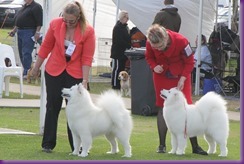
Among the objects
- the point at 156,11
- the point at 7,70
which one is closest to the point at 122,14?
the point at 156,11

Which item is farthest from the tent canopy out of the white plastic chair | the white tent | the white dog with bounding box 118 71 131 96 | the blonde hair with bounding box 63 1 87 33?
the blonde hair with bounding box 63 1 87 33

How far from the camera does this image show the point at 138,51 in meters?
15.0

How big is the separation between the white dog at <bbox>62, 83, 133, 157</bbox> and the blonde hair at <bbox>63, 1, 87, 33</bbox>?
2.51 feet

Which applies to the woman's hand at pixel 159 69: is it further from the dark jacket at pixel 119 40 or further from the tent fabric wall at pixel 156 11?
the tent fabric wall at pixel 156 11

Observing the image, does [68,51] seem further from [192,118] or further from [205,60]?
[205,60]

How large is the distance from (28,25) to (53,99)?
1121 centimetres

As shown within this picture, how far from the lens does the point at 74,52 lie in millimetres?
9047

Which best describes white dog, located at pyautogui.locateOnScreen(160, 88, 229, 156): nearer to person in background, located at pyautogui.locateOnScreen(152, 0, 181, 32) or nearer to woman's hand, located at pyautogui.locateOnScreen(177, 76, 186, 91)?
woman's hand, located at pyautogui.locateOnScreen(177, 76, 186, 91)

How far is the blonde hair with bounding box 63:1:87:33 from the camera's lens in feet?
29.1

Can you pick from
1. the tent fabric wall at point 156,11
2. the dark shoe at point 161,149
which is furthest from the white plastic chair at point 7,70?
the dark shoe at point 161,149

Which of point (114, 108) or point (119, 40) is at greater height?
point (114, 108)

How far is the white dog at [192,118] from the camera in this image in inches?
366

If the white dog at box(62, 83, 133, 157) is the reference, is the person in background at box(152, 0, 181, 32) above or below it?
above

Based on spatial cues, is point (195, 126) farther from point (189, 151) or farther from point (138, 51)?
point (138, 51)
